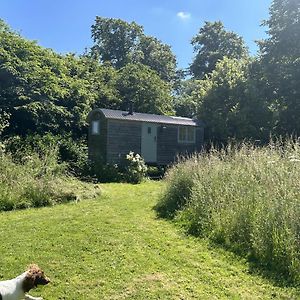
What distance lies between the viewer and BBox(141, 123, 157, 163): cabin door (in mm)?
16505

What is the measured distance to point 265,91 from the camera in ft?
58.5

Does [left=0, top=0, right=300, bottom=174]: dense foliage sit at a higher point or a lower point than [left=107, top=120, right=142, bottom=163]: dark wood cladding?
higher

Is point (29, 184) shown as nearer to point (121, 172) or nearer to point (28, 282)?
point (28, 282)

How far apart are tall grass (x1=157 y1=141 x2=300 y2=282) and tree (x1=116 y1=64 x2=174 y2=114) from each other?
14964 millimetres

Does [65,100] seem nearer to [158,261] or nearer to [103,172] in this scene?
[103,172]

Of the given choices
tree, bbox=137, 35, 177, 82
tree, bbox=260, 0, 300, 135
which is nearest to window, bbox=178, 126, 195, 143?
tree, bbox=260, 0, 300, 135

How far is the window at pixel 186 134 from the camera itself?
58.5 ft

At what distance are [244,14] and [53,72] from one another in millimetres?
9914

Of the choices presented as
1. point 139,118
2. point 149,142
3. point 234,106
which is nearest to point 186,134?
point 149,142

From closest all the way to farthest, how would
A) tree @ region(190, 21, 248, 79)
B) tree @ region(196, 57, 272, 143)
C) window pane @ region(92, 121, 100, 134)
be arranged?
window pane @ region(92, 121, 100, 134) < tree @ region(196, 57, 272, 143) < tree @ region(190, 21, 248, 79)

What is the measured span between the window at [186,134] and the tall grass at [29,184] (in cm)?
892

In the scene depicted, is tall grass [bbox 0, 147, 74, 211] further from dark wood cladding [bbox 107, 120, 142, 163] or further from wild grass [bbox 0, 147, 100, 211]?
dark wood cladding [bbox 107, 120, 142, 163]

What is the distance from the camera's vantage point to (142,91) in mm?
22828

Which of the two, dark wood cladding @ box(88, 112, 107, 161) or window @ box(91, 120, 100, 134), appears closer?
dark wood cladding @ box(88, 112, 107, 161)
